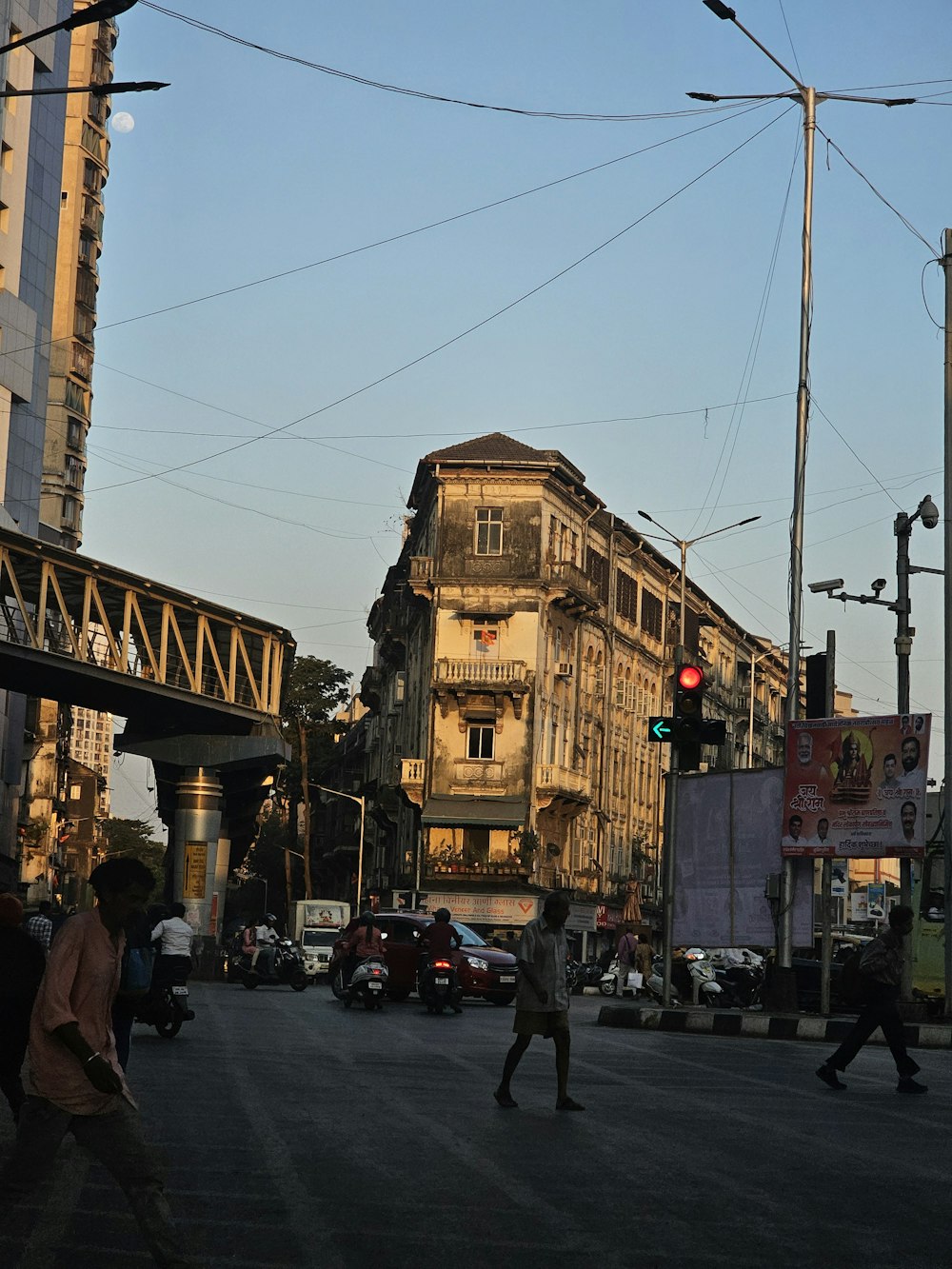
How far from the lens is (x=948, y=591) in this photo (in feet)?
90.6

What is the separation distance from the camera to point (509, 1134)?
36.9 ft

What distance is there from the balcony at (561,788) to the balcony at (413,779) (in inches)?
162

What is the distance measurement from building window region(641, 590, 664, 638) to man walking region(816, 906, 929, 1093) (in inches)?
2451

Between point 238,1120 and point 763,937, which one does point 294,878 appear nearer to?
point 763,937

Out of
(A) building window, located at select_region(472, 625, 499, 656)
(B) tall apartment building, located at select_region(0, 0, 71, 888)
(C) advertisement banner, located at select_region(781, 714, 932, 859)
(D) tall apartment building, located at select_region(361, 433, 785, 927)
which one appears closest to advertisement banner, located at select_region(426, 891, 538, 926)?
(D) tall apartment building, located at select_region(361, 433, 785, 927)

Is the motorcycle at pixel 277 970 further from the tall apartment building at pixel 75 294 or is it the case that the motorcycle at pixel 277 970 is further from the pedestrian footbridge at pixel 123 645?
the tall apartment building at pixel 75 294

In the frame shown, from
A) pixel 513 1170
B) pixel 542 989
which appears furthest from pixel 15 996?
pixel 542 989

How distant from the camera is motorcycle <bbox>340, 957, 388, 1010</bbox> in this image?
29.5 meters

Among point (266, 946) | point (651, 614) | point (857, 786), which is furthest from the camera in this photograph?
point (651, 614)

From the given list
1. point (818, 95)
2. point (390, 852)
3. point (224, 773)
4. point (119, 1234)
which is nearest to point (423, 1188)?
point (119, 1234)

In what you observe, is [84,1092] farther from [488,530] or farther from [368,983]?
[488,530]

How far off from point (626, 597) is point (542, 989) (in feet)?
204

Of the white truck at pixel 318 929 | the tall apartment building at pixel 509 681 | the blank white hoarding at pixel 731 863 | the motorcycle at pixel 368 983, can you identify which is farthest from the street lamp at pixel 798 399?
the tall apartment building at pixel 509 681

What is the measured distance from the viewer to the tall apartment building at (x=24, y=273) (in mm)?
64312
